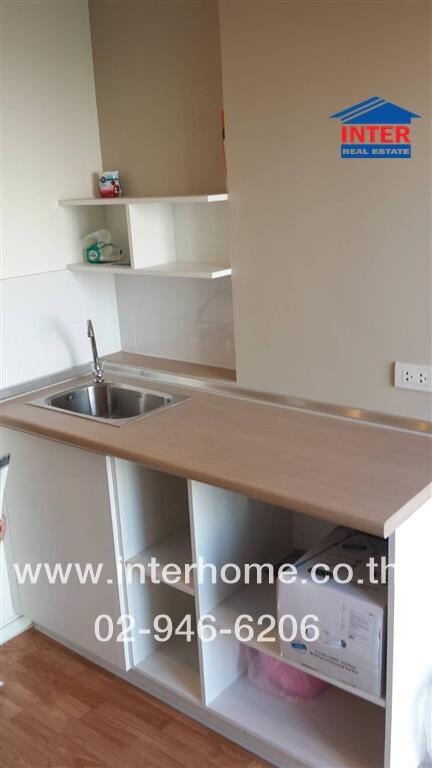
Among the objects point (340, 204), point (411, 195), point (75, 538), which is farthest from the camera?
point (75, 538)

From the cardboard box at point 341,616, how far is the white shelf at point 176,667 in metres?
0.47

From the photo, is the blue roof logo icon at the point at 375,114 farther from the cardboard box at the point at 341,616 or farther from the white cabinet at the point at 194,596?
the cardboard box at the point at 341,616

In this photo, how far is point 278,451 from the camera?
194cm

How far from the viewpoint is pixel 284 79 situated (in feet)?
6.64

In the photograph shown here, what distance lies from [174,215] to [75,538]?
119 centimetres

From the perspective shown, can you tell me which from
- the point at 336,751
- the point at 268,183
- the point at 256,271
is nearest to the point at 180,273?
the point at 256,271

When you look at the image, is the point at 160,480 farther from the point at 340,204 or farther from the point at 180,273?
the point at 340,204

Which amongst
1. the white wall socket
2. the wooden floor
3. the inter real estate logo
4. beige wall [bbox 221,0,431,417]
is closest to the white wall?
the wooden floor

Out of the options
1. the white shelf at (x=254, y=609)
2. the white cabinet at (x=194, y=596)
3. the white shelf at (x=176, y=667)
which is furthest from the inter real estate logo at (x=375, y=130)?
the white shelf at (x=176, y=667)

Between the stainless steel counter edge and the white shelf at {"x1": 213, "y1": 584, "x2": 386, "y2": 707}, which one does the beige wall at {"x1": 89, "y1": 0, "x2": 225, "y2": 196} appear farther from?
the white shelf at {"x1": 213, "y1": 584, "x2": 386, "y2": 707}

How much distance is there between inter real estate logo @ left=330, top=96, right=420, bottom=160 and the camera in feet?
5.99

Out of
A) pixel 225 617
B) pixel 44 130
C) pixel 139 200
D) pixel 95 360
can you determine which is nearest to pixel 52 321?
pixel 95 360

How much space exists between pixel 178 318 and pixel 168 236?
0.31 m

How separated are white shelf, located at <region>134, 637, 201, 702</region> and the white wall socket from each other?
1109 millimetres
